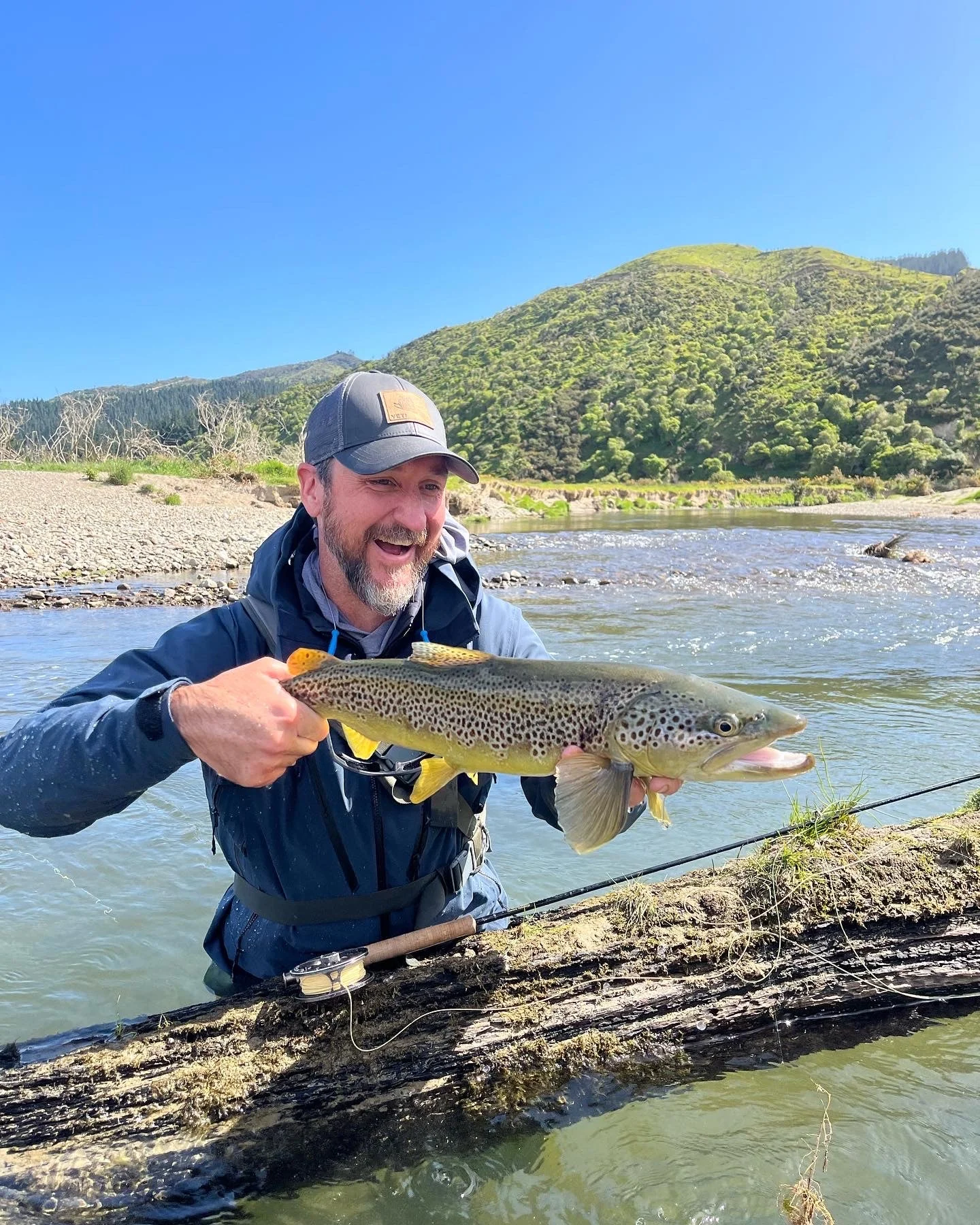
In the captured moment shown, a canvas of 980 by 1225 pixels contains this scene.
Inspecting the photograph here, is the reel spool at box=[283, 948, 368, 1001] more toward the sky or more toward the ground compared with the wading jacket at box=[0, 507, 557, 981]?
more toward the ground

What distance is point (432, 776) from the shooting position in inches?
120

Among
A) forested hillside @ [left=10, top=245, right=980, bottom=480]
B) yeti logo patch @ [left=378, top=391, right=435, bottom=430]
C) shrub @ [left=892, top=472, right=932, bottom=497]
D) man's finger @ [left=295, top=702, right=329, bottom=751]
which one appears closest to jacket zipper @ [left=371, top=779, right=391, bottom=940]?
man's finger @ [left=295, top=702, right=329, bottom=751]

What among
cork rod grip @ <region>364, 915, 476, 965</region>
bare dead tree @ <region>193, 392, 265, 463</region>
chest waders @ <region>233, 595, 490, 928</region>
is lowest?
cork rod grip @ <region>364, 915, 476, 965</region>

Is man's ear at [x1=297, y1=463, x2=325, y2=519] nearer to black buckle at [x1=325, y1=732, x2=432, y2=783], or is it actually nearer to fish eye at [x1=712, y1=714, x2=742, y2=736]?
black buckle at [x1=325, y1=732, x2=432, y2=783]

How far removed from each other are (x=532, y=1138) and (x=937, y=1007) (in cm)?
184

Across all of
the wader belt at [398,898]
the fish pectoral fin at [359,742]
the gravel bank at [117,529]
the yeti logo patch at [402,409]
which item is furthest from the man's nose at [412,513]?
the gravel bank at [117,529]

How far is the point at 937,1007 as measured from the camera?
347cm

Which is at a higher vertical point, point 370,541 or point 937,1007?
point 370,541

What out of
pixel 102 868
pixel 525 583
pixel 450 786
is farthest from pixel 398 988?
pixel 525 583

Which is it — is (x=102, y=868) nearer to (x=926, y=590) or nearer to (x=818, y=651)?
(x=818, y=651)

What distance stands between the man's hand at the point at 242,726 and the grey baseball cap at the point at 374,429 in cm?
115

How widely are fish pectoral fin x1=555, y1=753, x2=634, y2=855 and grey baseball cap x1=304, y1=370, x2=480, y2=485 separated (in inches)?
51.3

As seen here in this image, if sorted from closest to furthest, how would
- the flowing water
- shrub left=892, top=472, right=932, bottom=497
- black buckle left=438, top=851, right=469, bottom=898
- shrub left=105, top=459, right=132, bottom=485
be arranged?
the flowing water → black buckle left=438, top=851, right=469, bottom=898 → shrub left=105, top=459, right=132, bottom=485 → shrub left=892, top=472, right=932, bottom=497

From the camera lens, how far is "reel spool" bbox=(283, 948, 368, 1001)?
2.87m
